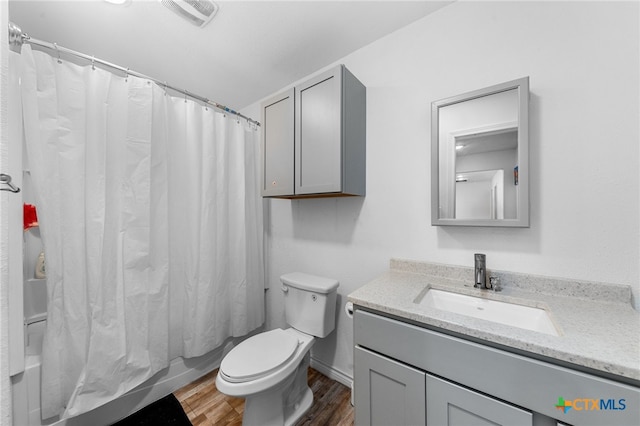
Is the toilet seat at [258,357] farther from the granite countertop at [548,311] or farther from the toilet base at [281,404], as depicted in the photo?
the granite countertop at [548,311]

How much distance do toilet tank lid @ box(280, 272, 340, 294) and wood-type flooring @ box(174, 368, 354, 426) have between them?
71 cm

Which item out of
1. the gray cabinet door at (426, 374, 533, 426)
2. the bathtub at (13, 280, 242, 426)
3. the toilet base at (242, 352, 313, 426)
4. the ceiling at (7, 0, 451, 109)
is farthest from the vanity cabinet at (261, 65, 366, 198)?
the bathtub at (13, 280, 242, 426)

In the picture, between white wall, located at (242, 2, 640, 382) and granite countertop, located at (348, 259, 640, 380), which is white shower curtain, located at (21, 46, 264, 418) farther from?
granite countertop, located at (348, 259, 640, 380)

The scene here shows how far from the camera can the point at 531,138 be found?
106 cm

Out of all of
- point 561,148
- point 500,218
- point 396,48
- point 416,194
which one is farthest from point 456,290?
point 396,48

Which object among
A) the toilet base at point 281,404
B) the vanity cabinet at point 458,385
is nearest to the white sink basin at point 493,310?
the vanity cabinet at point 458,385

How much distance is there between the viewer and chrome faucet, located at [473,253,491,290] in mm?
1088

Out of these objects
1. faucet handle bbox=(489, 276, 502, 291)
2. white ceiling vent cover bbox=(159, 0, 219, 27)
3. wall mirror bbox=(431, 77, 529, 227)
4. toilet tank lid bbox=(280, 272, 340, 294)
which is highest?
white ceiling vent cover bbox=(159, 0, 219, 27)

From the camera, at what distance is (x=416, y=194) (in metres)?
1.36

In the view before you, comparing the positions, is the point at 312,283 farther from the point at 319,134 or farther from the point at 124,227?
the point at 124,227

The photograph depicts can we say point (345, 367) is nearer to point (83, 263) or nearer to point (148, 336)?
point (148, 336)

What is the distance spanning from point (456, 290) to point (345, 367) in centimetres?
102

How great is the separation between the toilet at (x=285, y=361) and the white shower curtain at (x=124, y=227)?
519 mm

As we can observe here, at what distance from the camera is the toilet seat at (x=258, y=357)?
3.81 feet
